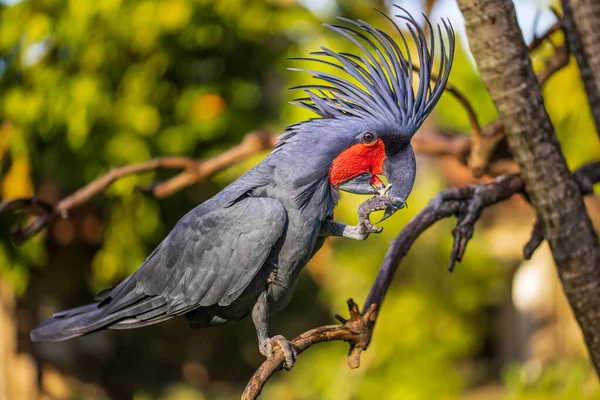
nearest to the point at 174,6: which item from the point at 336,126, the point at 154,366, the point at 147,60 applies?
the point at 147,60

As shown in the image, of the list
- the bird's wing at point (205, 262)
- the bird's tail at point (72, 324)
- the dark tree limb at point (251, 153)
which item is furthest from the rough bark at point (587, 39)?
the bird's tail at point (72, 324)

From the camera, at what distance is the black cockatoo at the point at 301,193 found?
1.67 meters

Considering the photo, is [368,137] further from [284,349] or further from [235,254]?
[284,349]

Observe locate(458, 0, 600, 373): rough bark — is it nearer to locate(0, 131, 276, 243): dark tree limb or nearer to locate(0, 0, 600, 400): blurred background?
locate(0, 131, 276, 243): dark tree limb

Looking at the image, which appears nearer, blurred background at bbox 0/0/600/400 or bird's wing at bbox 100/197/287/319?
bird's wing at bbox 100/197/287/319

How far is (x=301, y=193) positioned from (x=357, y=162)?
162 mm

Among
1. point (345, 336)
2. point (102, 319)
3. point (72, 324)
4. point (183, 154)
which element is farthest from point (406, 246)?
point (183, 154)

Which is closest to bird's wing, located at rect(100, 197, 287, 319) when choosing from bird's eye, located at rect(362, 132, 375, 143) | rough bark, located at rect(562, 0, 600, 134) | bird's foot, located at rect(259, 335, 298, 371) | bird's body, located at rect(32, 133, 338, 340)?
bird's body, located at rect(32, 133, 338, 340)

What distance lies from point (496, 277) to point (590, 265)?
9.03 feet

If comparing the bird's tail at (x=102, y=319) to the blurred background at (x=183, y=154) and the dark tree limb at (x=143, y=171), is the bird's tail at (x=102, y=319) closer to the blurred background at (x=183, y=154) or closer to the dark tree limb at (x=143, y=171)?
the dark tree limb at (x=143, y=171)

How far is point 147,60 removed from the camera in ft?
13.7

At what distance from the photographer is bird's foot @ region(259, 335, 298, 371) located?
1.69 metres

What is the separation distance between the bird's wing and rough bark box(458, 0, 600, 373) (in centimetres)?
88

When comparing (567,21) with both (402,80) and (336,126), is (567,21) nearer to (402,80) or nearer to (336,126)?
(402,80)
